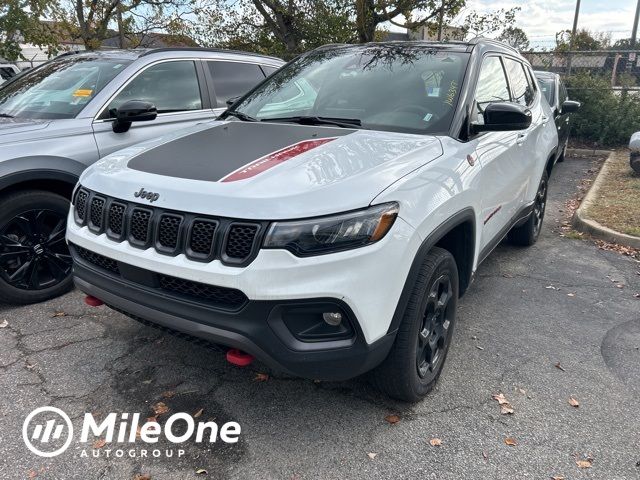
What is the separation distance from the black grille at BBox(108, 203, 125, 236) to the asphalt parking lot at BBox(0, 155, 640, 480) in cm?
95

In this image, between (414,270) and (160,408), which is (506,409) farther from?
(160,408)

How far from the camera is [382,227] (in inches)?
87.9

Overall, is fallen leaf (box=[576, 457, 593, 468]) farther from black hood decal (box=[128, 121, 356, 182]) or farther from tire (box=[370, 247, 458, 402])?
black hood decal (box=[128, 121, 356, 182])

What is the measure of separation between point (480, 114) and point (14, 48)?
678 inches

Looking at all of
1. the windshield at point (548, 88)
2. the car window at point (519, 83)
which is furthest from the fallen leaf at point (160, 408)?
the windshield at point (548, 88)

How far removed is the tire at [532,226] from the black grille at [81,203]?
13.5 ft

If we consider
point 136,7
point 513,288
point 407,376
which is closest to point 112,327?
point 407,376

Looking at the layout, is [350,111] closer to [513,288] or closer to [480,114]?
[480,114]

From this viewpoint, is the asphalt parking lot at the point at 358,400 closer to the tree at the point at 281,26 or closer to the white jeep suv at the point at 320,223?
the white jeep suv at the point at 320,223

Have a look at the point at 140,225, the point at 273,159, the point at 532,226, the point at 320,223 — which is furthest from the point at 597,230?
the point at 140,225

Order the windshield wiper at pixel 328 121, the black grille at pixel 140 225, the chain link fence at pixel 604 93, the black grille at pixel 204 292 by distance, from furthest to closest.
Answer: the chain link fence at pixel 604 93 → the windshield wiper at pixel 328 121 → the black grille at pixel 140 225 → the black grille at pixel 204 292

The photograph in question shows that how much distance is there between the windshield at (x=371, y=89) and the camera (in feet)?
10.6

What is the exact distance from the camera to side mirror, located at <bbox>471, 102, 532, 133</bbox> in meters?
3.07

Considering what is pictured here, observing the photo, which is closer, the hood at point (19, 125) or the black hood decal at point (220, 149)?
the black hood decal at point (220, 149)
